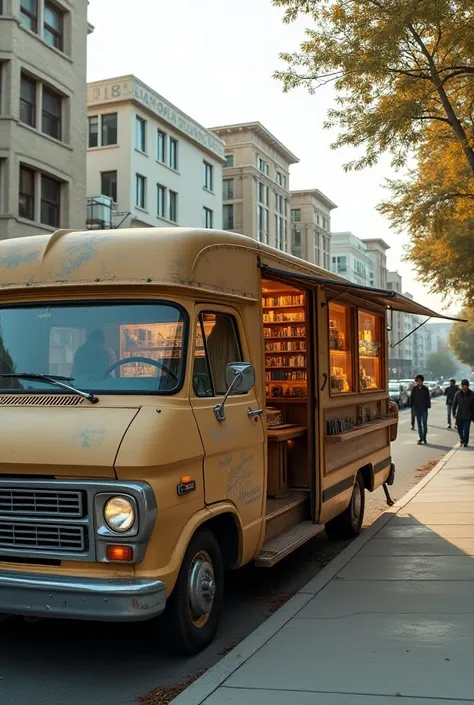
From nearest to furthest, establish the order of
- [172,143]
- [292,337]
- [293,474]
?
1. [293,474]
2. [292,337]
3. [172,143]

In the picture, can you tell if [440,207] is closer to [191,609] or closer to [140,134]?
[191,609]

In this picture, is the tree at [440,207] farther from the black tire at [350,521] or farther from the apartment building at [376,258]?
the apartment building at [376,258]

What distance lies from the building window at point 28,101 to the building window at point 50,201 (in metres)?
1.89

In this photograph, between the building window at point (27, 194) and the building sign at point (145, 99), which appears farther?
A: the building sign at point (145, 99)

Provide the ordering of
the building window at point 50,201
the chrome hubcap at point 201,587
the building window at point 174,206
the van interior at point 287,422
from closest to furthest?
the chrome hubcap at point 201,587
the van interior at point 287,422
the building window at point 50,201
the building window at point 174,206

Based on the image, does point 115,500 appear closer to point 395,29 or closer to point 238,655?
point 238,655

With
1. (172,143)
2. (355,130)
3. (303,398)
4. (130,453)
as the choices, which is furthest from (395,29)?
(172,143)

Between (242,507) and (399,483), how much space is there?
8840 mm

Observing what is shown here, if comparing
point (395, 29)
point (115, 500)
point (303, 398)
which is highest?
point (395, 29)

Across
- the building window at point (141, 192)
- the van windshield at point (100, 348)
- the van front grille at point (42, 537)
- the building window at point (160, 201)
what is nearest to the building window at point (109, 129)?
the building window at point (141, 192)

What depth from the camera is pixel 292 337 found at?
29.0ft

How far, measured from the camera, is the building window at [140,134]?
130ft

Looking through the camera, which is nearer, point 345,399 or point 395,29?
point 345,399

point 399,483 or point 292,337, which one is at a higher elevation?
point 292,337
